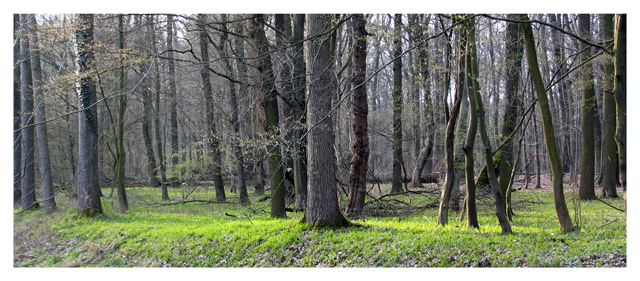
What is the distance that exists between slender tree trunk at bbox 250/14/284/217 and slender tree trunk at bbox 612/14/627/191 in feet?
19.1

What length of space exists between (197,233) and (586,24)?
11.4 metres

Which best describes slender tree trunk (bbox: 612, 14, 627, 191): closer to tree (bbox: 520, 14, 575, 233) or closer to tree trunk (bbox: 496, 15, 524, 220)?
tree (bbox: 520, 14, 575, 233)

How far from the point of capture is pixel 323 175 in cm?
710

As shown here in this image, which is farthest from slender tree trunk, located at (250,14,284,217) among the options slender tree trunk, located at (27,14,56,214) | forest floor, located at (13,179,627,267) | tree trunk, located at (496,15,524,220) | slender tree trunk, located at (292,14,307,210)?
slender tree trunk, located at (27,14,56,214)

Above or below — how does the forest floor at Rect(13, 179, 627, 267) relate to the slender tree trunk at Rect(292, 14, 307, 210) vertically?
below

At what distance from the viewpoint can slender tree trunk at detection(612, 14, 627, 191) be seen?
16.0ft

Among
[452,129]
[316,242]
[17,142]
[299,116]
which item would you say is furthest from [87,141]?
[452,129]

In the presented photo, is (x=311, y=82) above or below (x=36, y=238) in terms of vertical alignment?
above

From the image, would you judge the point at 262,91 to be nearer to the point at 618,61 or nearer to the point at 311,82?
the point at 311,82

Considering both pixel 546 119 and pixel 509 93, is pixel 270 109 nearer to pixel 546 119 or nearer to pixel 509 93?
pixel 546 119

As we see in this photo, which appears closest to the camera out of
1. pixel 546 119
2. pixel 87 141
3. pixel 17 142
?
pixel 546 119

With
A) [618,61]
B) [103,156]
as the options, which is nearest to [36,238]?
[618,61]

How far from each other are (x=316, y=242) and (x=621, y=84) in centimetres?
442

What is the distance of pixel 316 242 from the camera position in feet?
20.7
